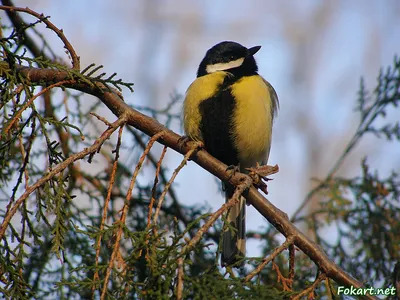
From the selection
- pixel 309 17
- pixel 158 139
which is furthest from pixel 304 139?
pixel 158 139

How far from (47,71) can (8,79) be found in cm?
17

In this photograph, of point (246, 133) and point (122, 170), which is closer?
point (246, 133)

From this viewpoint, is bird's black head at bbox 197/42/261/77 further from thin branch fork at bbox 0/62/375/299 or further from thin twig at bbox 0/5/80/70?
thin twig at bbox 0/5/80/70

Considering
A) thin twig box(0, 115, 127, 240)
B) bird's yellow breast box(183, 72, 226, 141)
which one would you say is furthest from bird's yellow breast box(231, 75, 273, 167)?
thin twig box(0, 115, 127, 240)

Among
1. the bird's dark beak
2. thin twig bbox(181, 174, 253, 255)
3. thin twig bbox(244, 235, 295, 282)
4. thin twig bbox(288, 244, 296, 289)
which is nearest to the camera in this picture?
thin twig bbox(181, 174, 253, 255)

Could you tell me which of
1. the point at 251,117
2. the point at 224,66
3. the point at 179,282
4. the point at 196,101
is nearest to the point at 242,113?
the point at 251,117

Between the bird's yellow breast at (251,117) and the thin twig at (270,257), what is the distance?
43.3 inches

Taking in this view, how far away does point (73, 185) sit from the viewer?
3.07 m

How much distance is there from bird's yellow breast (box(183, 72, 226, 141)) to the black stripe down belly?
32 millimetres

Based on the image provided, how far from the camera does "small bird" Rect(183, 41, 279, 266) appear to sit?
9.55 feet

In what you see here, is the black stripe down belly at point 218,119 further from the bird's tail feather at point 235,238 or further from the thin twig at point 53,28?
the thin twig at point 53,28

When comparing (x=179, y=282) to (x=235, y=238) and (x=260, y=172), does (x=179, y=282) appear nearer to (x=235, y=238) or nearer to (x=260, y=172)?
(x=260, y=172)

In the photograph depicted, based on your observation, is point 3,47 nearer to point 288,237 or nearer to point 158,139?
point 158,139

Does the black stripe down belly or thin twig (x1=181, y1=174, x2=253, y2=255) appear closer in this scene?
thin twig (x1=181, y1=174, x2=253, y2=255)
